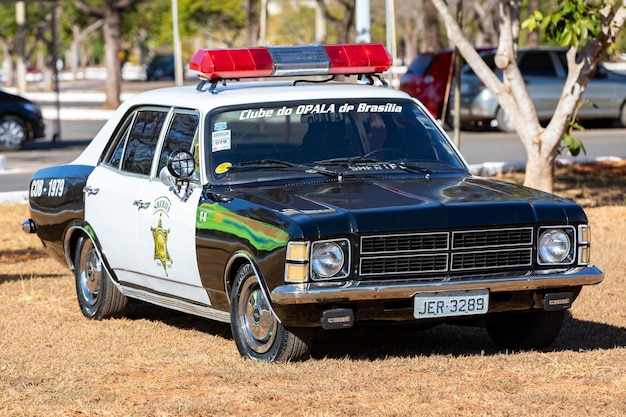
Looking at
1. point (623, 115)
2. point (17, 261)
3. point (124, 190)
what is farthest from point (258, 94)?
point (623, 115)

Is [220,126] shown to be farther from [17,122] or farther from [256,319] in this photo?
[17,122]

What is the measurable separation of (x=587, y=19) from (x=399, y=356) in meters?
6.16

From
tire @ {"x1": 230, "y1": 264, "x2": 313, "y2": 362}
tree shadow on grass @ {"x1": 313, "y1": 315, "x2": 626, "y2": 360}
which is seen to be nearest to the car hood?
tire @ {"x1": 230, "y1": 264, "x2": 313, "y2": 362}

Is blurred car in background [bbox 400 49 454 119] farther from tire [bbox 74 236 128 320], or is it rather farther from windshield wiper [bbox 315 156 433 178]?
windshield wiper [bbox 315 156 433 178]

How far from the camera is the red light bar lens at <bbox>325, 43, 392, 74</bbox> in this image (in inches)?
337

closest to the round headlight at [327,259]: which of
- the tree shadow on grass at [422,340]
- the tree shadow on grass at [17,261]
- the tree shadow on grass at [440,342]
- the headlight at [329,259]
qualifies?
the headlight at [329,259]

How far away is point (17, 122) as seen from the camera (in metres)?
26.2

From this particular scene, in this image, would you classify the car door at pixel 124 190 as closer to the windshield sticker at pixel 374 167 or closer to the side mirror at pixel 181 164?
the side mirror at pixel 181 164

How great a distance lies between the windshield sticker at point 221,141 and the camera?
25.4ft

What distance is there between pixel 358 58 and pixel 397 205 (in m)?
2.08

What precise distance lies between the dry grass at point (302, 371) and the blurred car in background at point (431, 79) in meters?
17.4

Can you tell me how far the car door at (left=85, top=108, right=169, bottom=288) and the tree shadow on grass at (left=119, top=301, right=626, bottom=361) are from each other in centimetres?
68

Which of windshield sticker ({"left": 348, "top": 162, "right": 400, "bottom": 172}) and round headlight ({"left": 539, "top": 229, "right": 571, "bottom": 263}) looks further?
windshield sticker ({"left": 348, "top": 162, "right": 400, "bottom": 172})

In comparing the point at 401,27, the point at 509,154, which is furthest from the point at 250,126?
the point at 401,27
